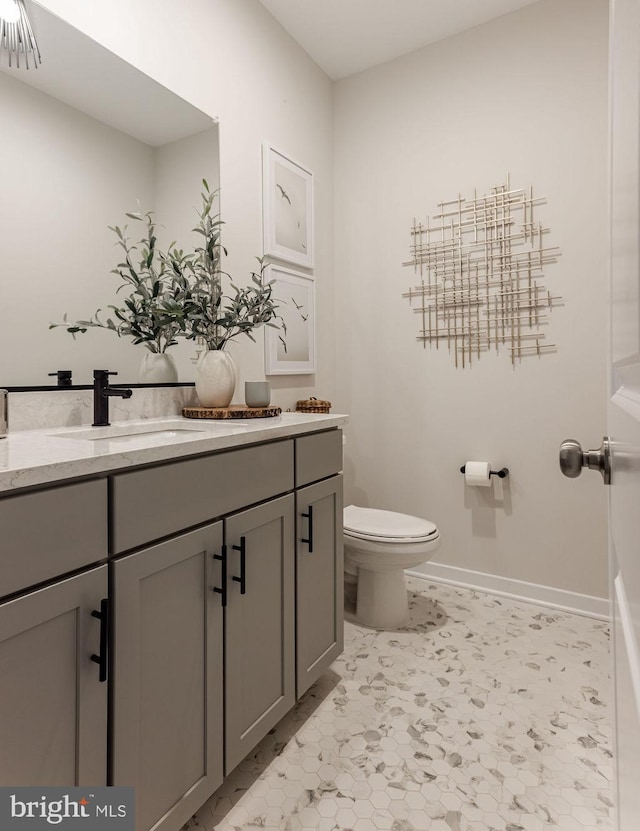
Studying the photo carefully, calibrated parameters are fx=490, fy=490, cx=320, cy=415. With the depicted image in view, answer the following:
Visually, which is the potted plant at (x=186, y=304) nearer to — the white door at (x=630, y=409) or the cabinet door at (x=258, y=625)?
the cabinet door at (x=258, y=625)

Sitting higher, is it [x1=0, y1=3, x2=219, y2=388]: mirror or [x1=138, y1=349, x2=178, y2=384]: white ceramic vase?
[x1=0, y1=3, x2=219, y2=388]: mirror

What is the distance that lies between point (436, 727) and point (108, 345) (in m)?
1.57

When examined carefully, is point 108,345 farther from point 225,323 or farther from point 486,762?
point 486,762

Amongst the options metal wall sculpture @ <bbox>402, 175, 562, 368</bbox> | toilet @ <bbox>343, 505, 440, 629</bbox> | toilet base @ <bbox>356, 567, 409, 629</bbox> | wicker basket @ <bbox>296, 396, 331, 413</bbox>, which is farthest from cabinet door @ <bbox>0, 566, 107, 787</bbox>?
metal wall sculpture @ <bbox>402, 175, 562, 368</bbox>

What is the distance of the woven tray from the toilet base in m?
0.89

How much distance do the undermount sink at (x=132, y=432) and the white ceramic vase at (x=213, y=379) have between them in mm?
216

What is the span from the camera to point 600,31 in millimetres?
2059

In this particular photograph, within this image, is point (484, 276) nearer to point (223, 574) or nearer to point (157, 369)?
point (157, 369)

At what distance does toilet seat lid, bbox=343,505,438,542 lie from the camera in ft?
6.46

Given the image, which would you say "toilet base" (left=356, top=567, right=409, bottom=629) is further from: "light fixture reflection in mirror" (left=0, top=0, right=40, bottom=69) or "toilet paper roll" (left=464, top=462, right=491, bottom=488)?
"light fixture reflection in mirror" (left=0, top=0, right=40, bottom=69)

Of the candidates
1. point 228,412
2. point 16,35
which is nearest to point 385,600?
point 228,412

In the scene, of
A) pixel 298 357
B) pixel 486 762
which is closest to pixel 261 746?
pixel 486 762

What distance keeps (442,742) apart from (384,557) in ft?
2.20

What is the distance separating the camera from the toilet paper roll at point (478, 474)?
2.32 metres
